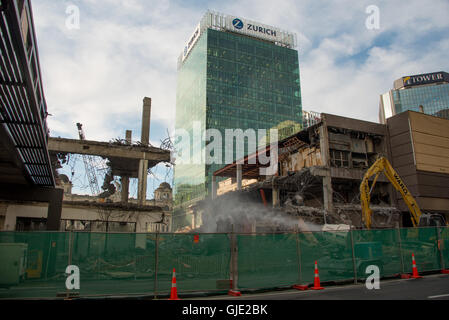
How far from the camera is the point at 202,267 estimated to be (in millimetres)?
11695

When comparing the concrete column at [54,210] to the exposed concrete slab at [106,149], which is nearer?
the concrete column at [54,210]

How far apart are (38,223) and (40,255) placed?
22.5 metres

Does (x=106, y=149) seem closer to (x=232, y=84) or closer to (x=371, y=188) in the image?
(x=371, y=188)

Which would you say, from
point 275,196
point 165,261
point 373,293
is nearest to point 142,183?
point 275,196

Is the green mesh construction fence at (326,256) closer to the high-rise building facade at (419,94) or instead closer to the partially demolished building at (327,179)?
the partially demolished building at (327,179)

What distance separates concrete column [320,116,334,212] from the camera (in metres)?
32.0

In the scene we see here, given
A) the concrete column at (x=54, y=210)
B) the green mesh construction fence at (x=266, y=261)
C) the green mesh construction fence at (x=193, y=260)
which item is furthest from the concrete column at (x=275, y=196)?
the green mesh construction fence at (x=193, y=260)

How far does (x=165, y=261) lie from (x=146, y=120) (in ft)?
95.7

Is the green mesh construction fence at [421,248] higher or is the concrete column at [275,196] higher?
the concrete column at [275,196]

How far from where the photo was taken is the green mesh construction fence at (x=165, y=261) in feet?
34.8

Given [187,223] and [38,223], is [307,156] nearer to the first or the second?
[38,223]

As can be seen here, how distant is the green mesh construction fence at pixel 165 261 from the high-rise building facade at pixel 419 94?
16149cm

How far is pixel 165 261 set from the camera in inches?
443
